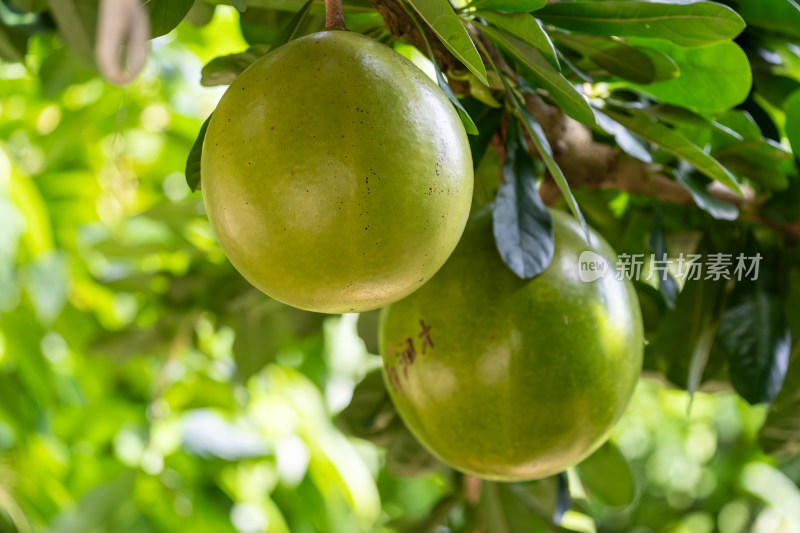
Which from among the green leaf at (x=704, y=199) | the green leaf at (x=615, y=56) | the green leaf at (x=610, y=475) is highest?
the green leaf at (x=615, y=56)

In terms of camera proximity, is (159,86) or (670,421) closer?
(159,86)

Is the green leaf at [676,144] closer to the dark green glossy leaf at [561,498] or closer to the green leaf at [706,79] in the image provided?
the green leaf at [706,79]

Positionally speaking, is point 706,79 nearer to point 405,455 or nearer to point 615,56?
point 615,56

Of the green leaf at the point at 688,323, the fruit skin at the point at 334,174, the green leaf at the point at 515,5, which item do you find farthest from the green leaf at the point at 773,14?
the fruit skin at the point at 334,174

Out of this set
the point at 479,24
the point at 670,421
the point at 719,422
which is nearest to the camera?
the point at 479,24

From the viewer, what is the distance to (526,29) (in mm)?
430

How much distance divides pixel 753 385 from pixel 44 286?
84 cm

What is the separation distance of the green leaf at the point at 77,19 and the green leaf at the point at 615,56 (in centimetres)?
39

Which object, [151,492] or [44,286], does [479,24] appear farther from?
[151,492]

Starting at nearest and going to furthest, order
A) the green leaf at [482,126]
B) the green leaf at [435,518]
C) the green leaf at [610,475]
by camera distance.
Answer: the green leaf at [482,126] < the green leaf at [610,475] < the green leaf at [435,518]

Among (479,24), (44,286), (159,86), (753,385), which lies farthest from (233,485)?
(479,24)

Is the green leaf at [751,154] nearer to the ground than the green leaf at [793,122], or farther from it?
nearer to the ground

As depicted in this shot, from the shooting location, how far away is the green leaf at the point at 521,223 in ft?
1.63

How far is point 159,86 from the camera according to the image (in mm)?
1286
